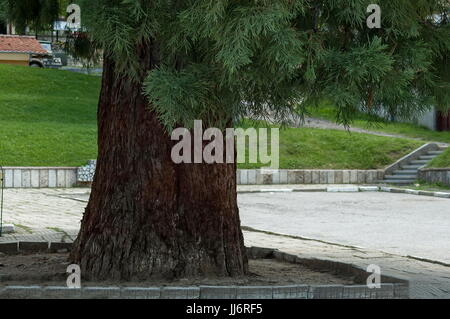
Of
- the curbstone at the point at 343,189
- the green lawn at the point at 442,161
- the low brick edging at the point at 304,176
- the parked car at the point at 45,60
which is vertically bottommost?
the curbstone at the point at 343,189

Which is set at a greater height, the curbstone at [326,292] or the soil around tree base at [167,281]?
the curbstone at [326,292]

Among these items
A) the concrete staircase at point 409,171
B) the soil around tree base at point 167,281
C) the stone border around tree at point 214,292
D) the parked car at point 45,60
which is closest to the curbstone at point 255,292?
the stone border around tree at point 214,292

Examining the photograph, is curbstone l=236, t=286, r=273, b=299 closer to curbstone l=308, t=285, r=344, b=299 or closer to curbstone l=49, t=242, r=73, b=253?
curbstone l=308, t=285, r=344, b=299

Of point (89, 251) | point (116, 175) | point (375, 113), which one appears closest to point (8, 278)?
point (89, 251)

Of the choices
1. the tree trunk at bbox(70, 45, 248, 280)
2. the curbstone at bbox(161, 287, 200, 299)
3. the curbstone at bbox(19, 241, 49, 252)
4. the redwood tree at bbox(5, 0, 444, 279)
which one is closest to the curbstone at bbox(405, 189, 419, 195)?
the curbstone at bbox(19, 241, 49, 252)

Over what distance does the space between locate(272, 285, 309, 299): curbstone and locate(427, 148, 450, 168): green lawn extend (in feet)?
52.2

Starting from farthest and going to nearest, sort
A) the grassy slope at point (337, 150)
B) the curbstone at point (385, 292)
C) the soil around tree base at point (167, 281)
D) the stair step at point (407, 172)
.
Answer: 1. the grassy slope at point (337, 150)
2. the stair step at point (407, 172)
3. the soil around tree base at point (167, 281)
4. the curbstone at point (385, 292)

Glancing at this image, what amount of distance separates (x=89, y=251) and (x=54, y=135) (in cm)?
1571

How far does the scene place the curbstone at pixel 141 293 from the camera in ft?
24.4

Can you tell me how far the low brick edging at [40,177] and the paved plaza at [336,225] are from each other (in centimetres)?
65

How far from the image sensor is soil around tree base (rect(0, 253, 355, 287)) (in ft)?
26.8

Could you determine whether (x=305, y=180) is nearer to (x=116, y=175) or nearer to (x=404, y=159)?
(x=404, y=159)

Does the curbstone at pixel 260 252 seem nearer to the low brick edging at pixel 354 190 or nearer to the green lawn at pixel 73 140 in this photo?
the low brick edging at pixel 354 190

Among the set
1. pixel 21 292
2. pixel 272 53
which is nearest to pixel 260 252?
pixel 21 292
